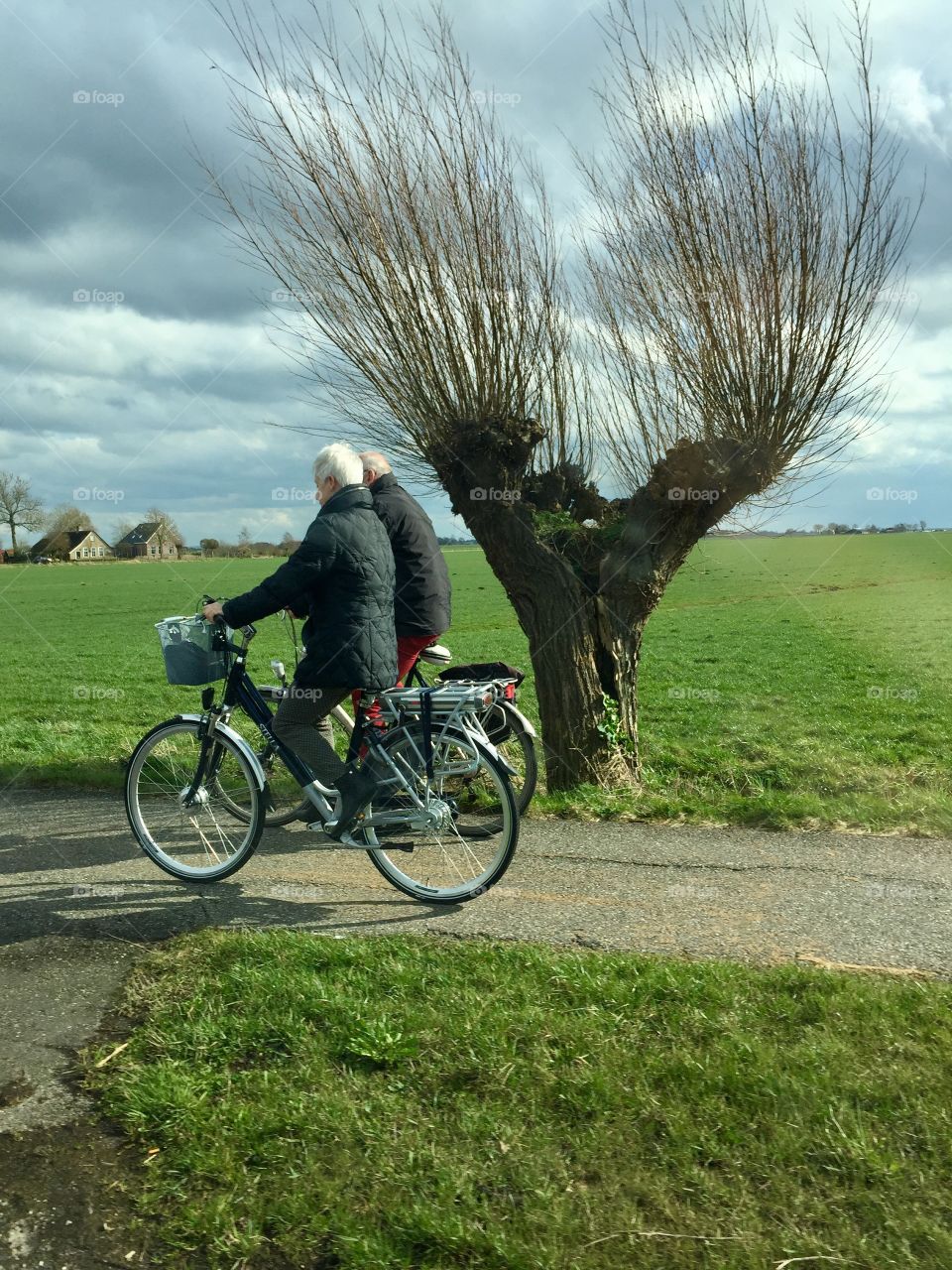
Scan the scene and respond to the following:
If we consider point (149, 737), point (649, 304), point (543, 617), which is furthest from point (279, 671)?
point (649, 304)

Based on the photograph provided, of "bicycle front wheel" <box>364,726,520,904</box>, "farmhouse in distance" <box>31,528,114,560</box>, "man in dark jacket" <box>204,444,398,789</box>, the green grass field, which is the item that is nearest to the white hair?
"man in dark jacket" <box>204,444,398,789</box>

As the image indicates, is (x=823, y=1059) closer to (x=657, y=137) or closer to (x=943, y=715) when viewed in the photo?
(x=657, y=137)

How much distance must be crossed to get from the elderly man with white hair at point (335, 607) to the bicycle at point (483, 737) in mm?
229

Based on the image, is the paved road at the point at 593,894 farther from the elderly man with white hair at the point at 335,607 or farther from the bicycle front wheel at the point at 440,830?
the elderly man with white hair at the point at 335,607

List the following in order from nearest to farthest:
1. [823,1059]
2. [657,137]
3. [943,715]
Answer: [823,1059] → [657,137] → [943,715]

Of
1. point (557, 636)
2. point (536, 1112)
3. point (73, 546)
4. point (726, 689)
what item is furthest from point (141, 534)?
point (536, 1112)

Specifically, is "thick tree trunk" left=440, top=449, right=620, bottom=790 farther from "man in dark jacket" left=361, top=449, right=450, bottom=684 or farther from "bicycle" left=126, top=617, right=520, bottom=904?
"bicycle" left=126, top=617, right=520, bottom=904

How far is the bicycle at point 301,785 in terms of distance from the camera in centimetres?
579

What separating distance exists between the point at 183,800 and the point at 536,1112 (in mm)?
3489

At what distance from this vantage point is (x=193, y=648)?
6277 mm

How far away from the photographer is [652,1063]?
379 cm

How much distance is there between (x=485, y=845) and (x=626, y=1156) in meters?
2.59

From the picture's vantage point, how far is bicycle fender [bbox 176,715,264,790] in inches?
241

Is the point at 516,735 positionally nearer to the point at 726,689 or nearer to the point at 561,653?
the point at 561,653
